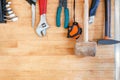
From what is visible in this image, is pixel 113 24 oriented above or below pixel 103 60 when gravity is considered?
above

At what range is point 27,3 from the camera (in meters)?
1.71

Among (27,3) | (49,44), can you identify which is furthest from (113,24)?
(27,3)

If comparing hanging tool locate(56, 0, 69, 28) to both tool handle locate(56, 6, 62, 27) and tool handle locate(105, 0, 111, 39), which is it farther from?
tool handle locate(105, 0, 111, 39)

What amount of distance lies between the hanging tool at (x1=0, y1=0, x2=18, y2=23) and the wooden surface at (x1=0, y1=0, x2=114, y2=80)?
4 centimetres

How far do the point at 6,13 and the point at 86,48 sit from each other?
628mm

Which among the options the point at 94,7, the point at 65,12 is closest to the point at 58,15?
the point at 65,12

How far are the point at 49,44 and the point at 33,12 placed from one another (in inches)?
10.4

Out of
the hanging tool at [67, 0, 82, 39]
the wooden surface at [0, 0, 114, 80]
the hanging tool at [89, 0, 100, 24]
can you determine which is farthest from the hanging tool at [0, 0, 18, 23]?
the hanging tool at [89, 0, 100, 24]

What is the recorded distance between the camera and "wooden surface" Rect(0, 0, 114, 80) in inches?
67.8

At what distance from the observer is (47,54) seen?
5.74 feet

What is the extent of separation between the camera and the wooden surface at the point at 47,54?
67.8 inches

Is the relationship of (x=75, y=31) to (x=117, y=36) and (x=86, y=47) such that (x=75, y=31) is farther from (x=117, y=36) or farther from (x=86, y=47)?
(x=117, y=36)

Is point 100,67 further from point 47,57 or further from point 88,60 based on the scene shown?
point 47,57

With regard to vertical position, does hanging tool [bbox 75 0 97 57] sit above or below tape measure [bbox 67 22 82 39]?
below
